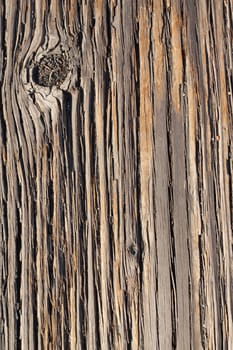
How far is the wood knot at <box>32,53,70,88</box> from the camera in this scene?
1.24 m

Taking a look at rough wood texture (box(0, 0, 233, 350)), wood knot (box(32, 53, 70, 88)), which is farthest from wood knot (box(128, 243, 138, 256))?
wood knot (box(32, 53, 70, 88))

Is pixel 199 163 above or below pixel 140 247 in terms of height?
above

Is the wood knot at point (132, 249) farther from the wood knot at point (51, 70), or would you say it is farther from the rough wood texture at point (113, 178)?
the wood knot at point (51, 70)

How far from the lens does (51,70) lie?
49.0 inches

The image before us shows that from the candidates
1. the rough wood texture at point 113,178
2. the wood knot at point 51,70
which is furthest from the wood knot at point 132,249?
the wood knot at point 51,70

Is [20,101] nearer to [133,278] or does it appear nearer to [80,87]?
[80,87]

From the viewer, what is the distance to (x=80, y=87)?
126 centimetres

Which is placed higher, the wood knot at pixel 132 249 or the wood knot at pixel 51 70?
the wood knot at pixel 51 70

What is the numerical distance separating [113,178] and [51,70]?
0.26 m

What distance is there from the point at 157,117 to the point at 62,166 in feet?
0.74

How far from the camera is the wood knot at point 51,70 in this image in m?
1.24

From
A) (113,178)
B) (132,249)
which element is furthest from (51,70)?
(132,249)

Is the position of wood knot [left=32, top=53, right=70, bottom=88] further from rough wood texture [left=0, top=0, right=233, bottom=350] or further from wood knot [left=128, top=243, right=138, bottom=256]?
wood knot [left=128, top=243, right=138, bottom=256]

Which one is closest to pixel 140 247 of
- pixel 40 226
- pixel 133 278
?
pixel 133 278
